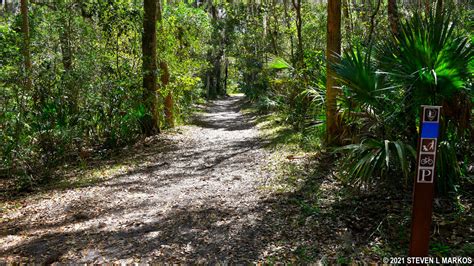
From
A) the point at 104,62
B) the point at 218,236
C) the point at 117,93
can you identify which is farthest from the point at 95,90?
the point at 218,236

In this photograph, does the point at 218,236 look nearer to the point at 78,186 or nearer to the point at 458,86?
the point at 458,86

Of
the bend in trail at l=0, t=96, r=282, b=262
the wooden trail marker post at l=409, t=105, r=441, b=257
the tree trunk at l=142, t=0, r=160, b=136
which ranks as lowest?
the bend in trail at l=0, t=96, r=282, b=262

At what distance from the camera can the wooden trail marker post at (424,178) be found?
293 centimetres

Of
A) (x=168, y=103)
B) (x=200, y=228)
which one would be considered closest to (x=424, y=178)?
(x=200, y=228)

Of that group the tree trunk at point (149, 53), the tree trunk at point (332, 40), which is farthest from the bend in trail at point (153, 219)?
the tree trunk at point (149, 53)

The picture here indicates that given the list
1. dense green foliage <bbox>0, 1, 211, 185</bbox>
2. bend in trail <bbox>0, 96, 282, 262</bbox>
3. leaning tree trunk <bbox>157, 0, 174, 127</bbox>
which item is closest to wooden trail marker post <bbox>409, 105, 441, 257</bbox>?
bend in trail <bbox>0, 96, 282, 262</bbox>

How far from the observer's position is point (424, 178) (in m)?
2.99

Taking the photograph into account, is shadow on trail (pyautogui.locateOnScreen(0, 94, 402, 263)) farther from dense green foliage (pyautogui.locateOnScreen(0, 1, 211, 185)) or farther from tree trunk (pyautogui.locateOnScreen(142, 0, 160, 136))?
tree trunk (pyautogui.locateOnScreen(142, 0, 160, 136))

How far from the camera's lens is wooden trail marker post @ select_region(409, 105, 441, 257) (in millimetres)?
2926

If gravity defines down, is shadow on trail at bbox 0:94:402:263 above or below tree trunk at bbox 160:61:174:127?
below

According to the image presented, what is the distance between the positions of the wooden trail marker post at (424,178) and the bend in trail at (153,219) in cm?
163

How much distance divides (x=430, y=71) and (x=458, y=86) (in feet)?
1.09

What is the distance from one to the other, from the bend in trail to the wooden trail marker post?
1.63 meters

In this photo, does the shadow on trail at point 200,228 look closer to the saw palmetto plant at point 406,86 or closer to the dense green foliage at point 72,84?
the saw palmetto plant at point 406,86
